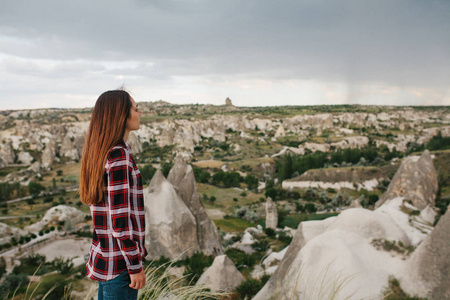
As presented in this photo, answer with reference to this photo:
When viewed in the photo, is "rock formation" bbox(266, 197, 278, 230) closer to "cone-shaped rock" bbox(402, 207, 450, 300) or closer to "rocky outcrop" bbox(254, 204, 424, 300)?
"rocky outcrop" bbox(254, 204, 424, 300)

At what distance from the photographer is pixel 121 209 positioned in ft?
6.72

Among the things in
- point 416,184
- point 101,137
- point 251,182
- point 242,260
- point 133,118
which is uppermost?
point 133,118

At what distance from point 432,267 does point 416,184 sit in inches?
704

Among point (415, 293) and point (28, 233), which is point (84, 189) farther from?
point (28, 233)

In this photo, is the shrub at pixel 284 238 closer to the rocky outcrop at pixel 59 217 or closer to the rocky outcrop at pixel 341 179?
the rocky outcrop at pixel 59 217

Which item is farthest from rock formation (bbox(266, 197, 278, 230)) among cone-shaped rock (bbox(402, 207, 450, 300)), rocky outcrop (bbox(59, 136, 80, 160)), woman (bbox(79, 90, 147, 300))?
rocky outcrop (bbox(59, 136, 80, 160))

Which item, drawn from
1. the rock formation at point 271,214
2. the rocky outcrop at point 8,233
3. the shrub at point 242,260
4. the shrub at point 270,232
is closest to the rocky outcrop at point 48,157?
the rocky outcrop at point 8,233

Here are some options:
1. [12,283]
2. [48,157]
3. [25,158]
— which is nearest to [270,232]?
[12,283]

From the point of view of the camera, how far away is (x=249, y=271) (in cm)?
1480

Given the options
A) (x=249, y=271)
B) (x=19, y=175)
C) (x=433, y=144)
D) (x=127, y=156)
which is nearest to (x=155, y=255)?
(x=249, y=271)

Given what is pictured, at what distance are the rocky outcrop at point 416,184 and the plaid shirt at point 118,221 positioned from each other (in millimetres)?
23961

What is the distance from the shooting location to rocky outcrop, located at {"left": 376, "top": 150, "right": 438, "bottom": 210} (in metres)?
21.9

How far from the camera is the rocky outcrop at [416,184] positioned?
72.0 feet

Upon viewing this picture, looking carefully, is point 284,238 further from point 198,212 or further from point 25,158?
point 25,158
